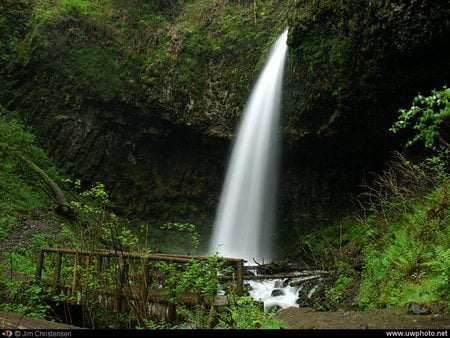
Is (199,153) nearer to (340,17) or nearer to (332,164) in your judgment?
(332,164)

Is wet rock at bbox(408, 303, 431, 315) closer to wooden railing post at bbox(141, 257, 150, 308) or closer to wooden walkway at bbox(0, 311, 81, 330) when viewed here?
wooden railing post at bbox(141, 257, 150, 308)

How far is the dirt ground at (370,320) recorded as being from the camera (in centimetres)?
427

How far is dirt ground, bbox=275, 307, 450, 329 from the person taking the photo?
4.27 m

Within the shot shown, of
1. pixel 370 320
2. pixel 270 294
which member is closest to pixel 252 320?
pixel 370 320

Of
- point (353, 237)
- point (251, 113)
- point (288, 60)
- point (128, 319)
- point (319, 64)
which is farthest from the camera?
point (251, 113)

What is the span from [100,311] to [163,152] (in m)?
10.3

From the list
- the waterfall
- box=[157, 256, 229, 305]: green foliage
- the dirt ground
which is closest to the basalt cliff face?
the waterfall

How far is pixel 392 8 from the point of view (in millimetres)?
9461

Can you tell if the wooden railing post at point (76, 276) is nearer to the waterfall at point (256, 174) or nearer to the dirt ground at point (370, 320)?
the dirt ground at point (370, 320)

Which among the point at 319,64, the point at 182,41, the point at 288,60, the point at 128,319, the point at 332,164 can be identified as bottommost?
the point at 128,319

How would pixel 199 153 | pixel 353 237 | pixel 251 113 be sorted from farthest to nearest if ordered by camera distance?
pixel 199 153, pixel 251 113, pixel 353 237

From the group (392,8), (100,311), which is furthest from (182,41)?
(100,311)

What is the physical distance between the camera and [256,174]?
13.9 meters

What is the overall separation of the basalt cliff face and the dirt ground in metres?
7.22
